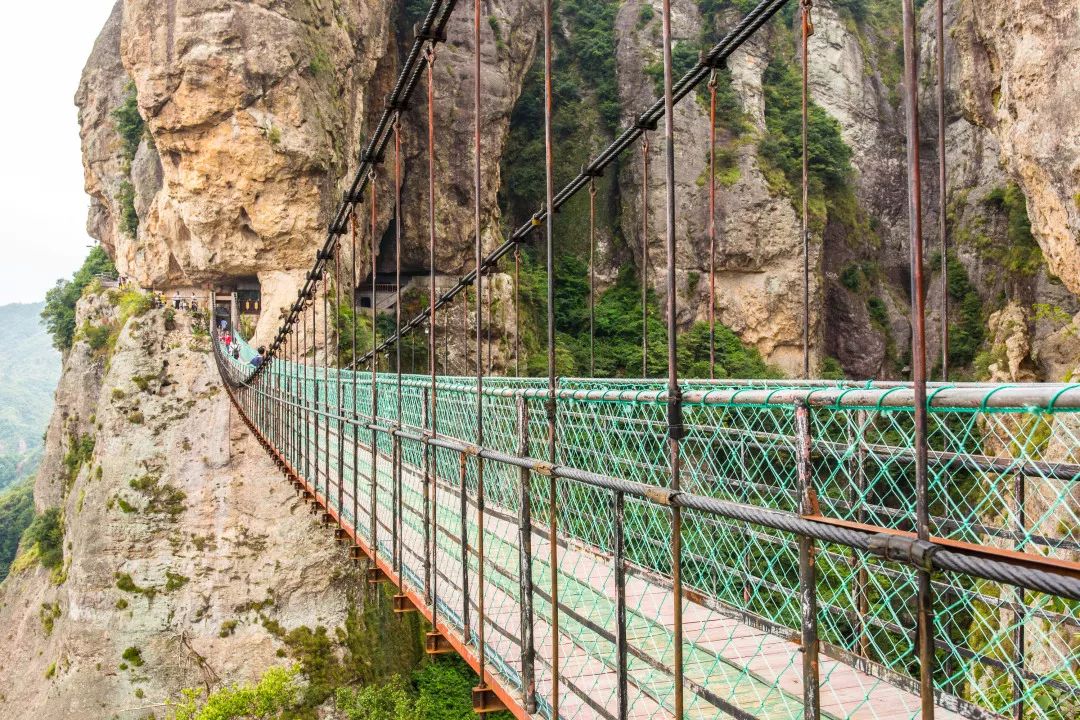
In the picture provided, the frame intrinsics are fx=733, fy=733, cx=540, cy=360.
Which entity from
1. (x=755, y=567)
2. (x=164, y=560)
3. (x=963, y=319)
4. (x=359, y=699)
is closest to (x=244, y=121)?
(x=164, y=560)

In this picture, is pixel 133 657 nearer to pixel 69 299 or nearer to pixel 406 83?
pixel 406 83

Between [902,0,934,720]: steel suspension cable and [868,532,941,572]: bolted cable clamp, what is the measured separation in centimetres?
2

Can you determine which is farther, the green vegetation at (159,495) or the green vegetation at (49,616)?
the green vegetation at (49,616)

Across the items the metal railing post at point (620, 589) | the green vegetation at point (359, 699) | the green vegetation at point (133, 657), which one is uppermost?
the metal railing post at point (620, 589)

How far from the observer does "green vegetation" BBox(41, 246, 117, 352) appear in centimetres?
2036

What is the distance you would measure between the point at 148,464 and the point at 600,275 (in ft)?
36.0

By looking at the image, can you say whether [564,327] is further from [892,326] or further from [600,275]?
[892,326]

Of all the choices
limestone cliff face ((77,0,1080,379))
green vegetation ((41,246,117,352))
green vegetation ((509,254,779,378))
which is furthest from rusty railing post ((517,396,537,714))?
green vegetation ((41,246,117,352))

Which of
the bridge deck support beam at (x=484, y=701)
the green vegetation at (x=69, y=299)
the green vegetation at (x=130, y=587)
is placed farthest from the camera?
the green vegetation at (x=69, y=299)

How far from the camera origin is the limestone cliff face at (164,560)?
429 inches

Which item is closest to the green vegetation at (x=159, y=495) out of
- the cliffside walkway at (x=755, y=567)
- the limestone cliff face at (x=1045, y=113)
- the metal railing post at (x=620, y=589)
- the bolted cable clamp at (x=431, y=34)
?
the cliffside walkway at (x=755, y=567)

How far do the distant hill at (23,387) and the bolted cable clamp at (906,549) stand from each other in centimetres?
6794

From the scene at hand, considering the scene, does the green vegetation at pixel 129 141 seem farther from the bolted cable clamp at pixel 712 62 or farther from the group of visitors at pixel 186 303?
the bolted cable clamp at pixel 712 62

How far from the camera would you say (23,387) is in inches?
3858
